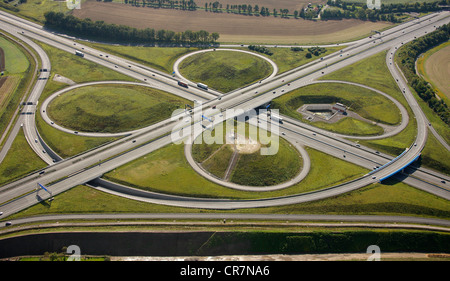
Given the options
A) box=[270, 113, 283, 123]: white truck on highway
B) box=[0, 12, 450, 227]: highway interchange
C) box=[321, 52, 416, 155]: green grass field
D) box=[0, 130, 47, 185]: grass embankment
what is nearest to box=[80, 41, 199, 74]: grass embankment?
box=[0, 12, 450, 227]: highway interchange

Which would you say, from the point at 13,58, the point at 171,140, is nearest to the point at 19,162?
the point at 171,140

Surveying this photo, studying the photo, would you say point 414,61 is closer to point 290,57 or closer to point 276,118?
point 290,57

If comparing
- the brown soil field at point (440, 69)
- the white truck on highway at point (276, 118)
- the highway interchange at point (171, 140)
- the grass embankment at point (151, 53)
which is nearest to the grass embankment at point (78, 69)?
the highway interchange at point (171, 140)

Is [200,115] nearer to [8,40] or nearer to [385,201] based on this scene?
[385,201]

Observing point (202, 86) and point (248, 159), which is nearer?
point (248, 159)

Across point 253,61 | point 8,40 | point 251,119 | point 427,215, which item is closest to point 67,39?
point 8,40

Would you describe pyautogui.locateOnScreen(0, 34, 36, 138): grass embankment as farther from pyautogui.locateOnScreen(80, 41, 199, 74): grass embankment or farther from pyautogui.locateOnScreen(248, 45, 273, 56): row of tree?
Answer: pyautogui.locateOnScreen(248, 45, 273, 56): row of tree
